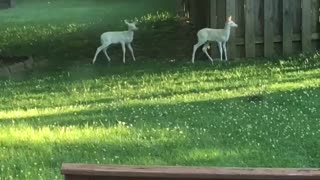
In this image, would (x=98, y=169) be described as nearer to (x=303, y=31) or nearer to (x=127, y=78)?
→ (x=127, y=78)

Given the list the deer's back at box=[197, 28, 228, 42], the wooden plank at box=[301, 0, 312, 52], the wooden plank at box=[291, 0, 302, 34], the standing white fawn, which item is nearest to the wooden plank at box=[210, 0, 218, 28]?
the standing white fawn

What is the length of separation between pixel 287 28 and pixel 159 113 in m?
5.69

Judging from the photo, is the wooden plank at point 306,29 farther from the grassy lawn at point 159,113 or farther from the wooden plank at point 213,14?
the wooden plank at point 213,14

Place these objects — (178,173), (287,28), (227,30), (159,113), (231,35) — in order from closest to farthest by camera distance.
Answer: (178,173) < (159,113) < (227,30) < (231,35) < (287,28)

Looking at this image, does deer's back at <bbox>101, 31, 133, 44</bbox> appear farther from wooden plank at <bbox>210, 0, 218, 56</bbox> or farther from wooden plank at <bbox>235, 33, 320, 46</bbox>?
wooden plank at <bbox>235, 33, 320, 46</bbox>

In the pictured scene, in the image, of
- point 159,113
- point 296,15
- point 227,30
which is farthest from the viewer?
point 296,15

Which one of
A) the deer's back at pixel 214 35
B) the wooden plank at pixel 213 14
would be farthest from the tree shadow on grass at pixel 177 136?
the wooden plank at pixel 213 14

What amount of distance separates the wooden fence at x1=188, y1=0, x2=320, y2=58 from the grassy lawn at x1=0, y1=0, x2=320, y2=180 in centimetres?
68

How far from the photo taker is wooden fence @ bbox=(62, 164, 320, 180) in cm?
266

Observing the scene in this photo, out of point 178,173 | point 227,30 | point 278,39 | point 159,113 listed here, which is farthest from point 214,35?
point 178,173

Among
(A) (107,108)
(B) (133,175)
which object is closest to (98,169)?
(B) (133,175)

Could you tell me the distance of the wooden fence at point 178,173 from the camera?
8.71ft

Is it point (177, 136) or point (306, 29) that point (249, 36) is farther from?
point (177, 136)

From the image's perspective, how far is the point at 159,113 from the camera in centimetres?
778
